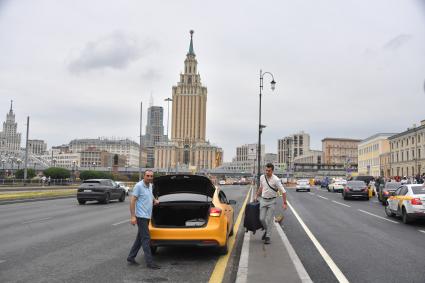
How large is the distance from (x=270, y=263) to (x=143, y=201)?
2533 millimetres

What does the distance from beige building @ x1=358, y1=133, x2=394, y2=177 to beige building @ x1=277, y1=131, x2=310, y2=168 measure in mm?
62670

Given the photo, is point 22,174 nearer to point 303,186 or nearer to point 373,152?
point 303,186

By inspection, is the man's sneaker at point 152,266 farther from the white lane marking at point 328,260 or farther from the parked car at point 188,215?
the white lane marking at point 328,260

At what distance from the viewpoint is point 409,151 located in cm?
9038

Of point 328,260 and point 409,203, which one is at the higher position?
point 409,203

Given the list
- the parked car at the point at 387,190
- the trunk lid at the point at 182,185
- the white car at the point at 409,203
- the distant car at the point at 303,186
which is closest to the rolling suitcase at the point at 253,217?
the trunk lid at the point at 182,185

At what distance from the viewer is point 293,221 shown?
16109 millimetres

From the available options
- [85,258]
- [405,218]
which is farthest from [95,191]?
[85,258]

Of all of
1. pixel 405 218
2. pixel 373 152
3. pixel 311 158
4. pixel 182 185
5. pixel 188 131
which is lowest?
pixel 405 218

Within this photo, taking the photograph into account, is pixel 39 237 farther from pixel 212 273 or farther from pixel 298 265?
pixel 298 265

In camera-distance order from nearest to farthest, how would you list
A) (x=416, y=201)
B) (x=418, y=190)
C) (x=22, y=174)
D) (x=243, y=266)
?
(x=243, y=266)
(x=416, y=201)
(x=418, y=190)
(x=22, y=174)

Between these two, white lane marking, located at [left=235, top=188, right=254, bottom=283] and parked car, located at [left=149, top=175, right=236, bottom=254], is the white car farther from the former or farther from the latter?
parked car, located at [left=149, top=175, right=236, bottom=254]

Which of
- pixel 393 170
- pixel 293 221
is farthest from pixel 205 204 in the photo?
pixel 393 170

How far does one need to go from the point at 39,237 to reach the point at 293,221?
884 cm
